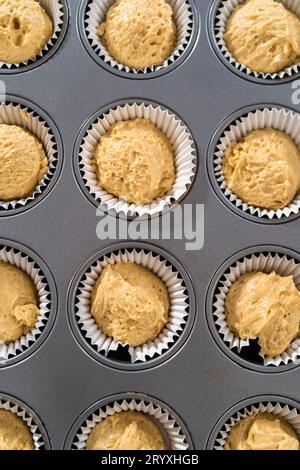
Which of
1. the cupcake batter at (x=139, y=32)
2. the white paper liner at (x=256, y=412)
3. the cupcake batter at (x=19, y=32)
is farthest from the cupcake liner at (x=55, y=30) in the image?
the white paper liner at (x=256, y=412)

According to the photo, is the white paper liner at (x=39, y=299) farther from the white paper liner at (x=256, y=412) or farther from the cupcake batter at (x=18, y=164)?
the white paper liner at (x=256, y=412)

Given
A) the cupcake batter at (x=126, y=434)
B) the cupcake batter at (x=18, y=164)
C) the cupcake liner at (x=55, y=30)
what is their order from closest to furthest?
1. the cupcake batter at (x=126, y=434)
2. the cupcake batter at (x=18, y=164)
3. the cupcake liner at (x=55, y=30)

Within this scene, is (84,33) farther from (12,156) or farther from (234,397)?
(234,397)

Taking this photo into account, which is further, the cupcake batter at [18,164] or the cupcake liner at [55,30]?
the cupcake liner at [55,30]

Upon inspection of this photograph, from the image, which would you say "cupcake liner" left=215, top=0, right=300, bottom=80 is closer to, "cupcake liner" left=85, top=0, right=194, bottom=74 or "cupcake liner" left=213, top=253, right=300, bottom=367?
"cupcake liner" left=85, top=0, right=194, bottom=74


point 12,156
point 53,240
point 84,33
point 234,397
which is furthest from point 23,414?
point 84,33
